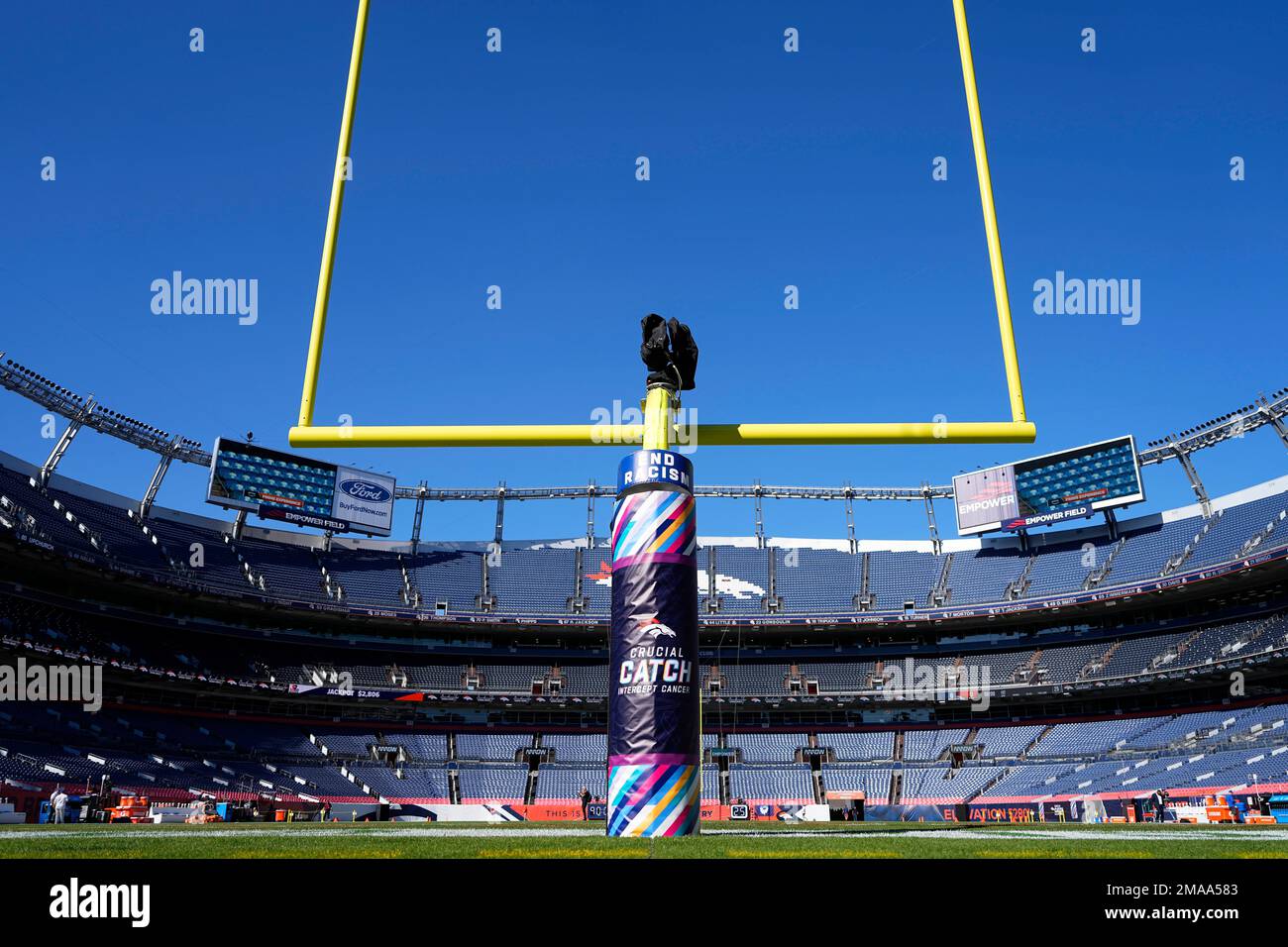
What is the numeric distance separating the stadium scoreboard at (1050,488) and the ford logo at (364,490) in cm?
3543

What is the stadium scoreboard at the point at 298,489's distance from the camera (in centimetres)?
5006

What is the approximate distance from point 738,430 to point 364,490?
1815 inches

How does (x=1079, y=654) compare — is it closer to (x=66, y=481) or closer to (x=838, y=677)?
(x=838, y=677)

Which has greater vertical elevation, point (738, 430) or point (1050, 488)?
point (1050, 488)

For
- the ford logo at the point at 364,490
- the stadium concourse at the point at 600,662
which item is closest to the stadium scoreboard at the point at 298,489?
the ford logo at the point at 364,490

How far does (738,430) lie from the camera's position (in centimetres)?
1204

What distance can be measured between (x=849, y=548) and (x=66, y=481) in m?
46.8
